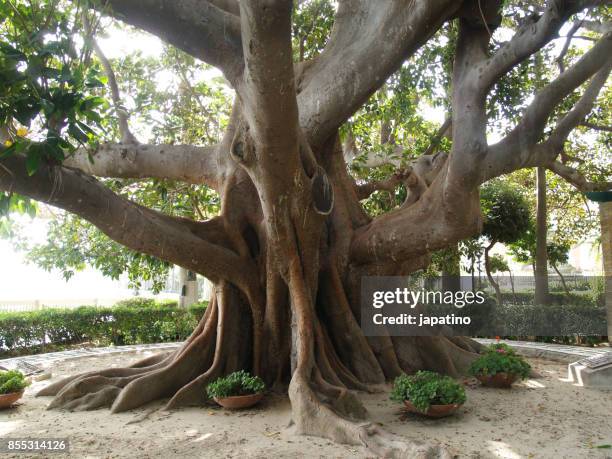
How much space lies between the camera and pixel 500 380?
656cm

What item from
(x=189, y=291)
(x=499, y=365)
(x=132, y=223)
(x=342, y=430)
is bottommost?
(x=342, y=430)

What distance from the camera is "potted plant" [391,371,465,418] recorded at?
16.6 ft

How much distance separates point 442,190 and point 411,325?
2437 millimetres

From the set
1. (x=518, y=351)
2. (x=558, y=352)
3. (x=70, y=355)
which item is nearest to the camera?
(x=558, y=352)

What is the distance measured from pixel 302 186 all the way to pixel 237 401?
8.08 ft

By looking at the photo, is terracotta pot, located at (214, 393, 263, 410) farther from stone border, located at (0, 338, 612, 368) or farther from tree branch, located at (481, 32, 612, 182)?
stone border, located at (0, 338, 612, 368)

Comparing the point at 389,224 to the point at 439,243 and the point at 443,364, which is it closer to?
the point at 439,243

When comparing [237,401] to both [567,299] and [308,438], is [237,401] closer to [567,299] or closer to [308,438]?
[308,438]

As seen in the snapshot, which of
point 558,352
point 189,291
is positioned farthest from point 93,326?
point 558,352

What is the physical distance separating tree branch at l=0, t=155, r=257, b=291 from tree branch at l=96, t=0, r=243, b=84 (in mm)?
1588

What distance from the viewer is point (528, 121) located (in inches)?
224

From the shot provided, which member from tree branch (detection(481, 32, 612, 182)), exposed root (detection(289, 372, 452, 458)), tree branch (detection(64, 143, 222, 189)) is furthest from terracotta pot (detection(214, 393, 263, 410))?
tree branch (detection(481, 32, 612, 182))

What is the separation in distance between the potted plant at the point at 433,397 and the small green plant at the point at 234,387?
5.29 feet

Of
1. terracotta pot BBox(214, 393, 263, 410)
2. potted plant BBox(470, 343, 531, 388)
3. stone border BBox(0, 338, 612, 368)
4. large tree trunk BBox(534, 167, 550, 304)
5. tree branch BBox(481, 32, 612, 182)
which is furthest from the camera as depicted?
large tree trunk BBox(534, 167, 550, 304)
